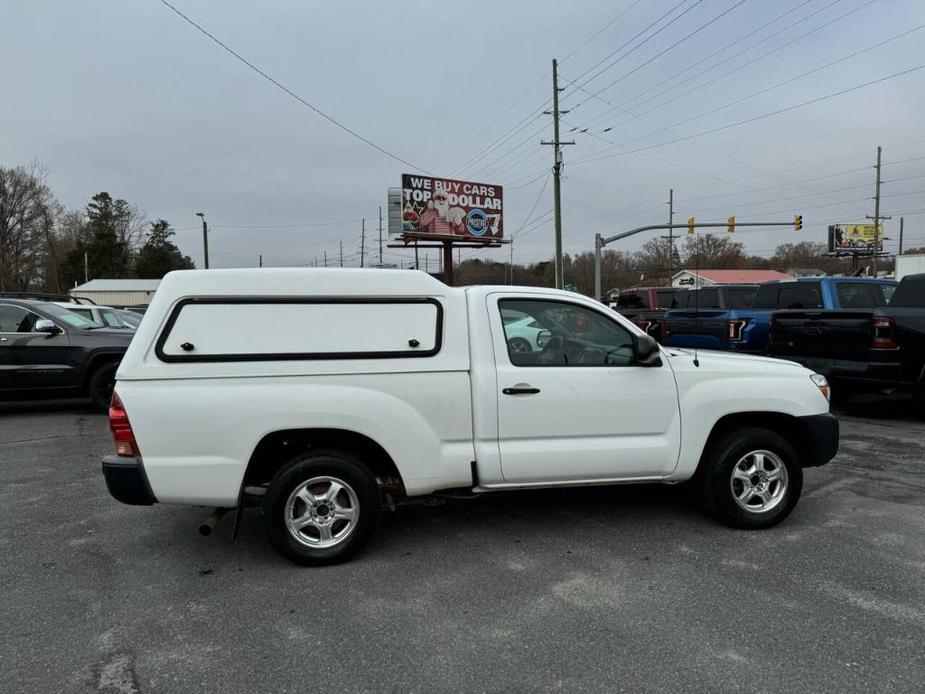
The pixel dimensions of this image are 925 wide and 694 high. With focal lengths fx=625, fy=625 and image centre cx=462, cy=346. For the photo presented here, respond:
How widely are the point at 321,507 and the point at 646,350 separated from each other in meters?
2.37

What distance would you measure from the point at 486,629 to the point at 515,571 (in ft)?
2.34

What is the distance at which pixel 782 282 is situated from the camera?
11523mm

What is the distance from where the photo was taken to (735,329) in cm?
1201

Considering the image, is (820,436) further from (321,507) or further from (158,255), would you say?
(158,255)

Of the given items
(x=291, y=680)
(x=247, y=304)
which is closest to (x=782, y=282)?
(x=247, y=304)

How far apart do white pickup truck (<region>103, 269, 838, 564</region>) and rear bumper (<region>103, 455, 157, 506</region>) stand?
0.5 inches

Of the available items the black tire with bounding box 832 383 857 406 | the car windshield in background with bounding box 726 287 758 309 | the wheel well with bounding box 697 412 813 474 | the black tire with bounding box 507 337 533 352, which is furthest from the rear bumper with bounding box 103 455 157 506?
the car windshield in background with bounding box 726 287 758 309

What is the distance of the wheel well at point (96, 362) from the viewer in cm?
962

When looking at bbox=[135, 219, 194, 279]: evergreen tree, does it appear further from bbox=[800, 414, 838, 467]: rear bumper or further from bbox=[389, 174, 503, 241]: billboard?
bbox=[800, 414, 838, 467]: rear bumper

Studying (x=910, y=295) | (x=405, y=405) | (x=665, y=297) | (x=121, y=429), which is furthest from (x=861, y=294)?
(x=121, y=429)

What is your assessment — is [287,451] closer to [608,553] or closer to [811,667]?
[608,553]

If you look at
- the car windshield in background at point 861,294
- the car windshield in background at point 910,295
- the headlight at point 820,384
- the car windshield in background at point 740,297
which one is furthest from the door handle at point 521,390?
the car windshield in background at point 740,297

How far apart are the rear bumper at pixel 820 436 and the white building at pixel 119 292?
238 ft

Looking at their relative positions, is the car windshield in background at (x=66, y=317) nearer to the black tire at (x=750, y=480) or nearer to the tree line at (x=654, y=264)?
the black tire at (x=750, y=480)
